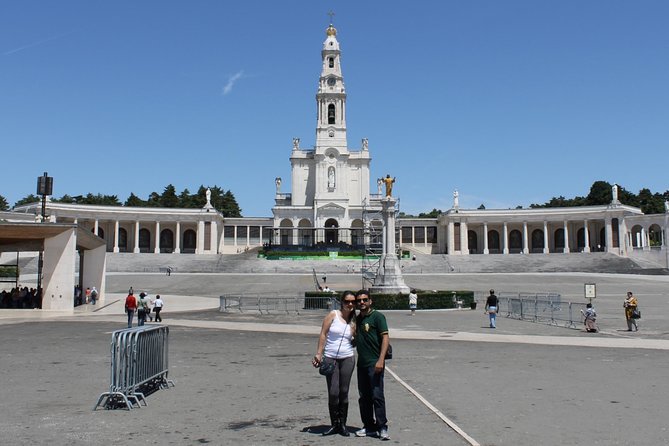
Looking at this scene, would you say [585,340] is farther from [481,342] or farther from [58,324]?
[58,324]

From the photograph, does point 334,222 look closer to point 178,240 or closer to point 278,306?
point 178,240

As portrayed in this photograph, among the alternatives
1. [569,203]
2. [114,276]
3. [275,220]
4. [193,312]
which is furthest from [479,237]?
[193,312]

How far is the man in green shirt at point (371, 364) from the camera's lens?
24.8ft

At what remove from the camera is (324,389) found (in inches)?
436

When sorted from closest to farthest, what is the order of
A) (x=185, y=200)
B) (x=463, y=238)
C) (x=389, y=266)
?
(x=389, y=266), (x=463, y=238), (x=185, y=200)

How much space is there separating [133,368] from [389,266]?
26.2 m

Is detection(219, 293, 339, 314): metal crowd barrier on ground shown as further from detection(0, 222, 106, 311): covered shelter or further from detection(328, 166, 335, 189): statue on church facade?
detection(328, 166, 335, 189): statue on church facade

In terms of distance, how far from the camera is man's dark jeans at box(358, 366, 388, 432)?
7574mm

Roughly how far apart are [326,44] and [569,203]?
239ft

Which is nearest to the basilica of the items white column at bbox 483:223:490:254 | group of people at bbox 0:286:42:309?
white column at bbox 483:223:490:254

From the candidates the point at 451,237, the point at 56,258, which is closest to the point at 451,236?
the point at 451,237

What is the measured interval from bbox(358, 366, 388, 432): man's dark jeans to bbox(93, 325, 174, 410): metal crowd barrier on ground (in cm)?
387

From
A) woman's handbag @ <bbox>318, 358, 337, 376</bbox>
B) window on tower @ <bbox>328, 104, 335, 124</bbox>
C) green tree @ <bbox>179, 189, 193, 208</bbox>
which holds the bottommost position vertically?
woman's handbag @ <bbox>318, 358, 337, 376</bbox>

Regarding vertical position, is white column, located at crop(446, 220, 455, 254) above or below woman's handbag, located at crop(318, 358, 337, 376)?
above
